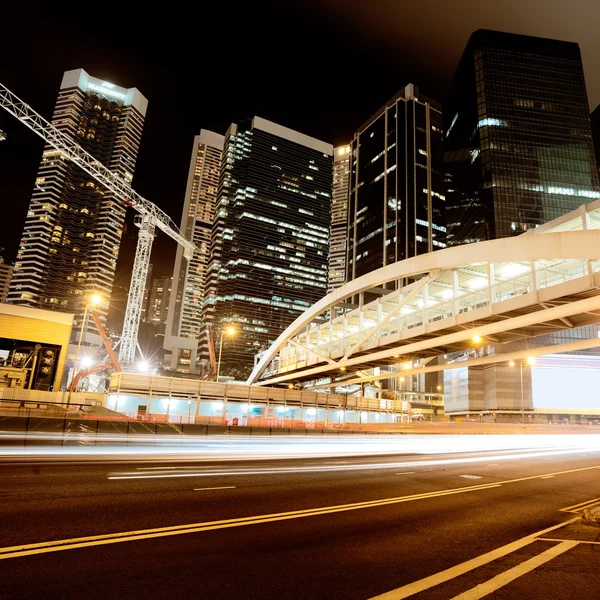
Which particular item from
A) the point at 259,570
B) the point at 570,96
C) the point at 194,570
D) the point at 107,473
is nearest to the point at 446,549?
the point at 259,570

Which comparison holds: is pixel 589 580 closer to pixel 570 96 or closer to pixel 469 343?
pixel 469 343

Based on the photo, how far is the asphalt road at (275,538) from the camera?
15.1ft

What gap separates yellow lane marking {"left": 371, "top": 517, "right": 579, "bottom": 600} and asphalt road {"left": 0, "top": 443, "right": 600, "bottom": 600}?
0.03m

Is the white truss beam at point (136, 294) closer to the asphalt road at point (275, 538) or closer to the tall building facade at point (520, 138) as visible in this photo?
the asphalt road at point (275, 538)

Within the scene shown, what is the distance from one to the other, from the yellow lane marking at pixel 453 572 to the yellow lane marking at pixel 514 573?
0.36 metres

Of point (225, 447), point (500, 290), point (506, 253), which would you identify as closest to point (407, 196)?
point (500, 290)

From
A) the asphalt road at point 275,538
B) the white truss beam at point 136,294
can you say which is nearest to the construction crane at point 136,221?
the white truss beam at point 136,294

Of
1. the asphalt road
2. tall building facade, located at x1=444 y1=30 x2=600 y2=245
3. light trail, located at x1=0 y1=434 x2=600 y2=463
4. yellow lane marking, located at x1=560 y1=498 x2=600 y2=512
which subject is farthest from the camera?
tall building facade, located at x1=444 y1=30 x2=600 y2=245

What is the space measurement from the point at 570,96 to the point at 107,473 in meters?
194

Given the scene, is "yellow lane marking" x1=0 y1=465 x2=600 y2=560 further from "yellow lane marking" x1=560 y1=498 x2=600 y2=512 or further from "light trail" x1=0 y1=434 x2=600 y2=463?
"light trail" x1=0 y1=434 x2=600 y2=463

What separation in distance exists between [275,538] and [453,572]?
2.60 metres

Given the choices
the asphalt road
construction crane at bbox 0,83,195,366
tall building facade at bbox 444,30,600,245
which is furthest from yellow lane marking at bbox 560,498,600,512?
tall building facade at bbox 444,30,600,245

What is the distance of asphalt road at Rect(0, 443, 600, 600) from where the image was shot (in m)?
4.59

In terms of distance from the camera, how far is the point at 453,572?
530cm
